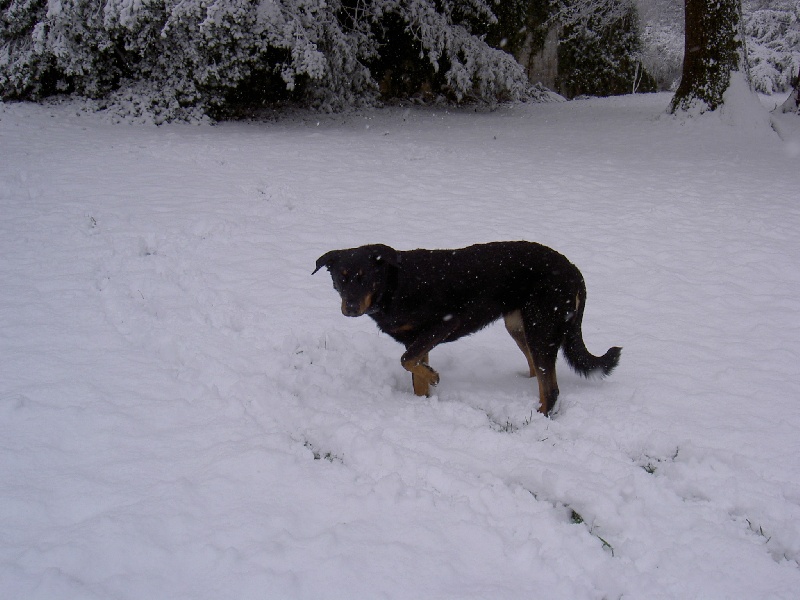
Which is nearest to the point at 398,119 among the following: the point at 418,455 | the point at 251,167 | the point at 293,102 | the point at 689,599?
the point at 293,102

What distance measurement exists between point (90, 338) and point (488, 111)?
1360 cm

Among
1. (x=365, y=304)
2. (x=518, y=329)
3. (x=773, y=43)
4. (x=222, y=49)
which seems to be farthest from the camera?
(x=773, y=43)

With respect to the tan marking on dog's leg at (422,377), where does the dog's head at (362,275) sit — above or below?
above

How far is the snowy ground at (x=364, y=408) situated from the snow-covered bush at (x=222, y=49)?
152 inches

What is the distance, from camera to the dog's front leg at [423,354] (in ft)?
12.4

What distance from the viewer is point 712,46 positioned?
36.8 feet

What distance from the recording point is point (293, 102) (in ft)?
46.5

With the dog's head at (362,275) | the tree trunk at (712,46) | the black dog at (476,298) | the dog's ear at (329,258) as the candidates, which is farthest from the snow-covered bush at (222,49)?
the black dog at (476,298)

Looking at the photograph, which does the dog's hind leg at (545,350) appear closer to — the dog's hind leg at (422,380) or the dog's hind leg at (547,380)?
the dog's hind leg at (547,380)

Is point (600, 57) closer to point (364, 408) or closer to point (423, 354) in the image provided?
point (423, 354)

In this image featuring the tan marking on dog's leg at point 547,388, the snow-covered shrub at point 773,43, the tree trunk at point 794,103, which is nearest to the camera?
the tan marking on dog's leg at point 547,388

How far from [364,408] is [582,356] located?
1502 mm

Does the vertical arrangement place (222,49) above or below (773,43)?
below

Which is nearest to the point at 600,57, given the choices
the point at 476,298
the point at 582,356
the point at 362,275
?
the point at 582,356
